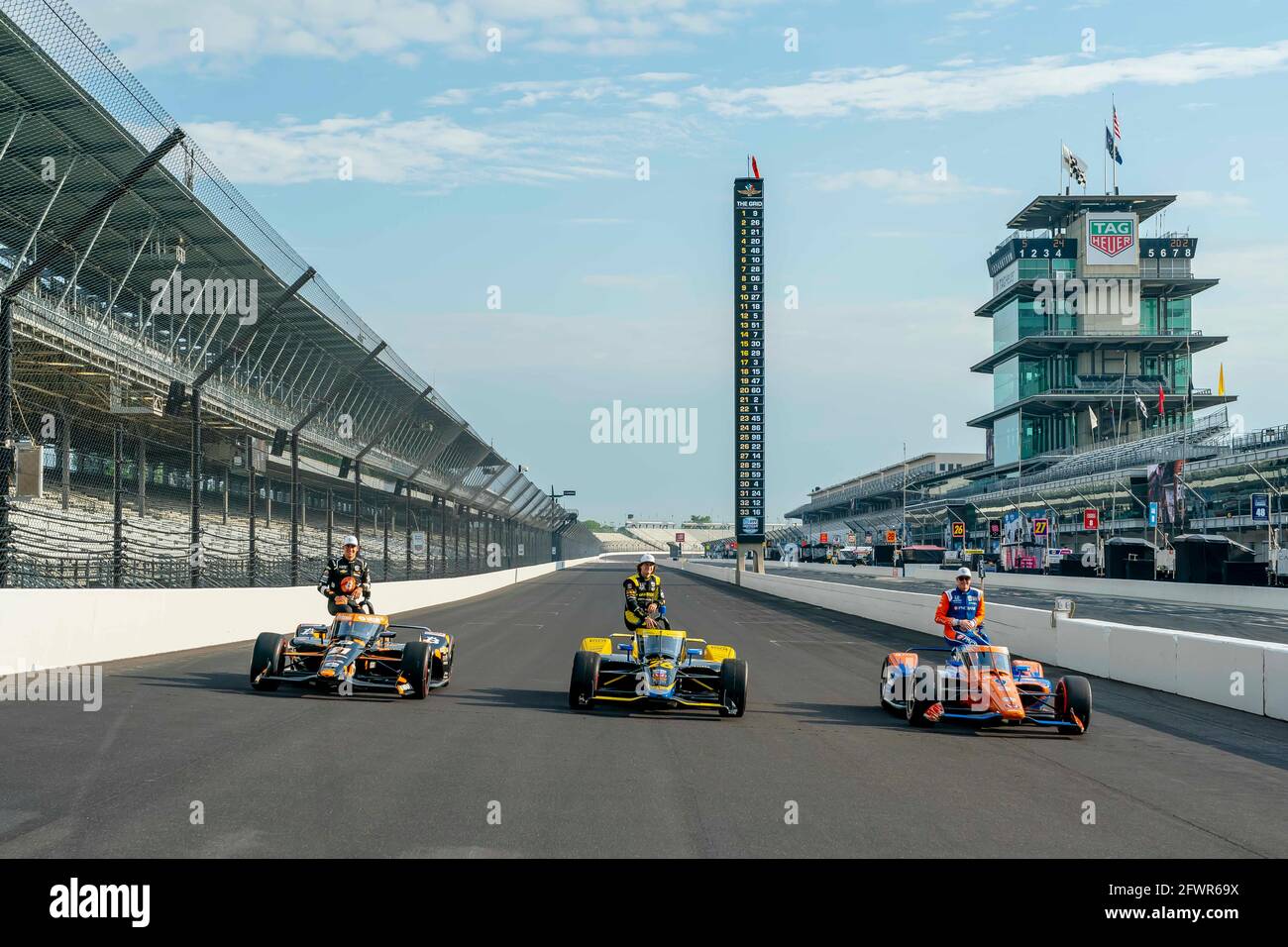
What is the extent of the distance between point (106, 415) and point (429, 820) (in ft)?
51.6

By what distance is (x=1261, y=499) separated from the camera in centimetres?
Result: 3944

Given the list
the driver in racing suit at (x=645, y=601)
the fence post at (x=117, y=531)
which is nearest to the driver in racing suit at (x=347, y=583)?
the driver in racing suit at (x=645, y=601)

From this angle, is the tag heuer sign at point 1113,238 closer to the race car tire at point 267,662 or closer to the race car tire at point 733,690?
the race car tire at point 733,690

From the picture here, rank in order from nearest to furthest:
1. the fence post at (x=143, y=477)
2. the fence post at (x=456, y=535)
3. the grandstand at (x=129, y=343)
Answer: the grandstand at (x=129, y=343) < the fence post at (x=143, y=477) < the fence post at (x=456, y=535)

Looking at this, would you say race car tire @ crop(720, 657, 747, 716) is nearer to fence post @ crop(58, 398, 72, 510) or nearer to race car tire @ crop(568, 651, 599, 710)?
race car tire @ crop(568, 651, 599, 710)

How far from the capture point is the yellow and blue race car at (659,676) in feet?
39.4

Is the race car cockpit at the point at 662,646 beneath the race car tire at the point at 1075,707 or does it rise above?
above

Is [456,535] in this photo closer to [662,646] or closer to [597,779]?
[662,646]

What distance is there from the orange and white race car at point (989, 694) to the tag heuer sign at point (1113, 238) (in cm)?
10888

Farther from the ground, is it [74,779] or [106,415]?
[106,415]
